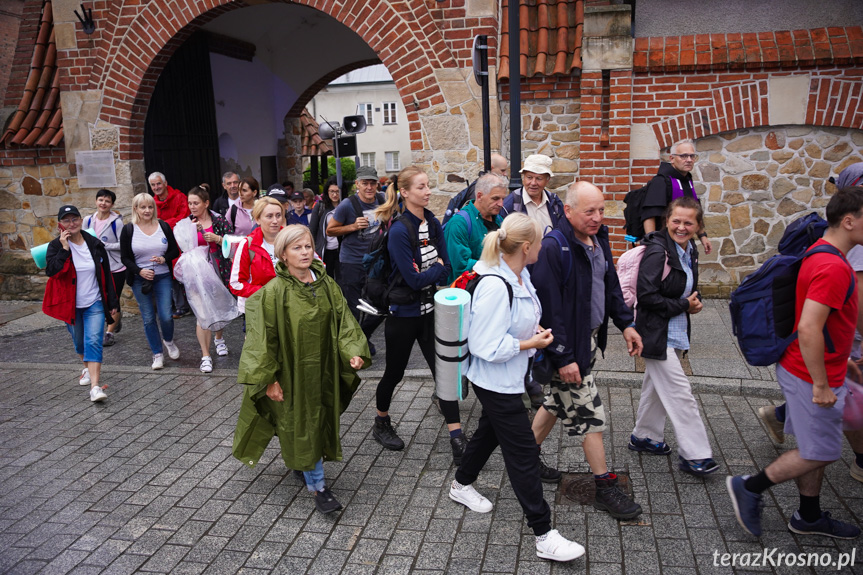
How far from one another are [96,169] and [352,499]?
7.45 metres

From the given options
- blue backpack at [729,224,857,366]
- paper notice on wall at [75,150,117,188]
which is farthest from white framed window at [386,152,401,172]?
blue backpack at [729,224,857,366]

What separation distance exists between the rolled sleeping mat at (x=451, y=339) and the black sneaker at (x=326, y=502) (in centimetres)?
94

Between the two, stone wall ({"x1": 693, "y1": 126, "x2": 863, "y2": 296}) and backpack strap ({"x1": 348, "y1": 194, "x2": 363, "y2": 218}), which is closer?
backpack strap ({"x1": 348, "y1": 194, "x2": 363, "y2": 218})

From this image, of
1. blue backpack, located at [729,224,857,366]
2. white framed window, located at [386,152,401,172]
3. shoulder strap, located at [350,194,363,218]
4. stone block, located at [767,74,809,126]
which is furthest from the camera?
white framed window, located at [386,152,401,172]

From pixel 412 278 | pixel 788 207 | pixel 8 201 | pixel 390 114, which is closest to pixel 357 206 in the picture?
pixel 412 278

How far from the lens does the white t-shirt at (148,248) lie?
707 cm

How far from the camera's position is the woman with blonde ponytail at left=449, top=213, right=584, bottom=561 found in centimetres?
356

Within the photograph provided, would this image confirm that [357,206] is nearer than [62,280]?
No

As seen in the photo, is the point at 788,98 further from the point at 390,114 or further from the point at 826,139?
the point at 390,114

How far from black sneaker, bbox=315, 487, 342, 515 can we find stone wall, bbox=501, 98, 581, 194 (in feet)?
18.0

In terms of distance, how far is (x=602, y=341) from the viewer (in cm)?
431

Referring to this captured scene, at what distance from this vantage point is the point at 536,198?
5.81m

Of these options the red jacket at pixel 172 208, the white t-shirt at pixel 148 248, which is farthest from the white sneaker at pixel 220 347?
the red jacket at pixel 172 208

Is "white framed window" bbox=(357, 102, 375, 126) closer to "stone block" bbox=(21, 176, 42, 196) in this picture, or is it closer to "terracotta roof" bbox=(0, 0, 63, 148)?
"terracotta roof" bbox=(0, 0, 63, 148)
